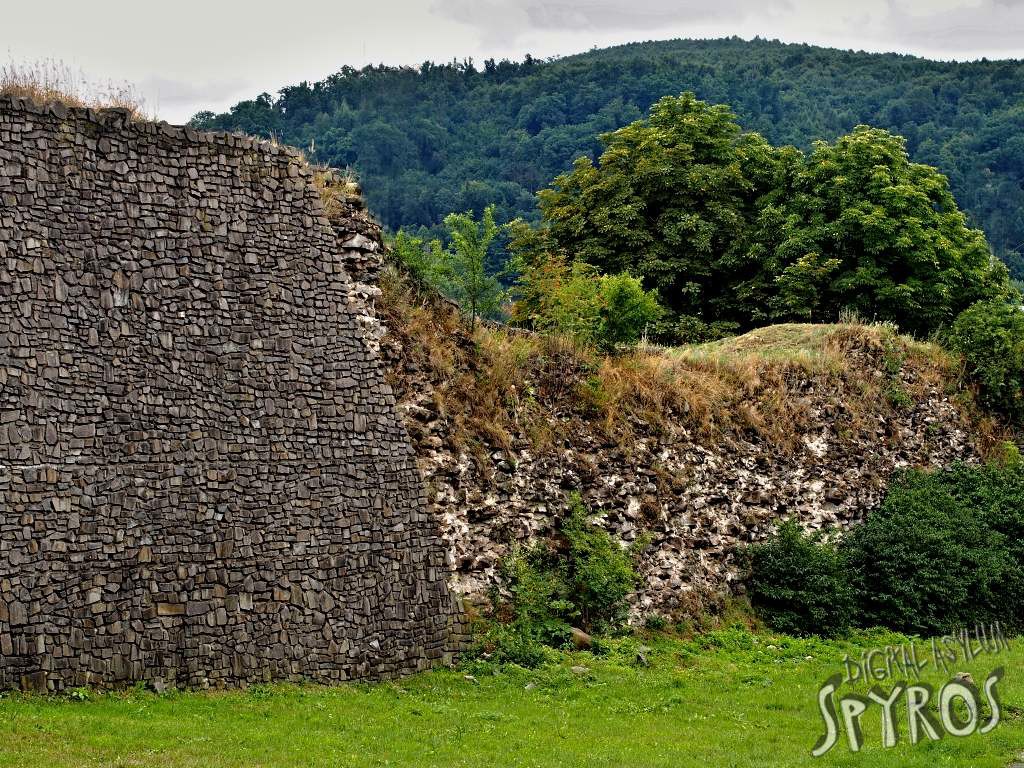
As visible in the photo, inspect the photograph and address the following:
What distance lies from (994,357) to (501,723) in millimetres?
16968

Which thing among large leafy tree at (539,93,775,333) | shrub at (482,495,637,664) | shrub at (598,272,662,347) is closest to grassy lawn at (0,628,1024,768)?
shrub at (482,495,637,664)

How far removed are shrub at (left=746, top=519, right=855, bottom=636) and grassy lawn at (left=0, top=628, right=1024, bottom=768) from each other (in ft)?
8.93

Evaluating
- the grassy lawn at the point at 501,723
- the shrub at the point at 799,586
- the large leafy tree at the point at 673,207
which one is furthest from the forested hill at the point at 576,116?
the grassy lawn at the point at 501,723

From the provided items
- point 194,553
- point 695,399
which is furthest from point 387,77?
point 194,553

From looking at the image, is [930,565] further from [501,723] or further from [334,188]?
[334,188]

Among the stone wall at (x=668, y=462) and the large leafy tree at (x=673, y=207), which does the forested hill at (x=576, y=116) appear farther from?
the stone wall at (x=668, y=462)

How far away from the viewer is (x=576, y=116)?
86188mm

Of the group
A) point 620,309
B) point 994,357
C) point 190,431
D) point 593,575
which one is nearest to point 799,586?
point 593,575

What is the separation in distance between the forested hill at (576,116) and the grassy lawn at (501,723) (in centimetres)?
4725

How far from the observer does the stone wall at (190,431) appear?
15.5 m

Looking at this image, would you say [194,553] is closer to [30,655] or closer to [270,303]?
[30,655]

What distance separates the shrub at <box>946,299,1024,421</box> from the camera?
2831 cm

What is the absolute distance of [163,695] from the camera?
1553 cm

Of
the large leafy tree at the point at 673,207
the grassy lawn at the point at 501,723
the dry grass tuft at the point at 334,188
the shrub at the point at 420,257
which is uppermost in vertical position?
the large leafy tree at the point at 673,207
